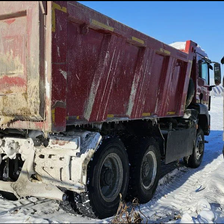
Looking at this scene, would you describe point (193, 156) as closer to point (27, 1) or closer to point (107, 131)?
point (107, 131)

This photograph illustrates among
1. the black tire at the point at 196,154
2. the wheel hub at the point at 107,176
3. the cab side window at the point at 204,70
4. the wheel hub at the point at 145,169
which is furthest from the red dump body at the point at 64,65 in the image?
the black tire at the point at 196,154

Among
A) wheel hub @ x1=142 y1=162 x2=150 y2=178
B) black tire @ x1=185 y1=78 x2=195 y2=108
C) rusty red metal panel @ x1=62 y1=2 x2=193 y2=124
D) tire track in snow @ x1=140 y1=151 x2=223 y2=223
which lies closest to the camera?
rusty red metal panel @ x1=62 y1=2 x2=193 y2=124

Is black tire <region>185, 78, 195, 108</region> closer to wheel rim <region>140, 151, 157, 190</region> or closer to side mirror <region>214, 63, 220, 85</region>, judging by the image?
side mirror <region>214, 63, 220, 85</region>

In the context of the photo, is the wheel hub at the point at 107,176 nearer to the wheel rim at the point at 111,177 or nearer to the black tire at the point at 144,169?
the wheel rim at the point at 111,177

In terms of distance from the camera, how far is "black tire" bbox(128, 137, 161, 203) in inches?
181

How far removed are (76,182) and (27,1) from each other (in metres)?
2.16

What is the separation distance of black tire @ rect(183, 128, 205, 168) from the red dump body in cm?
359

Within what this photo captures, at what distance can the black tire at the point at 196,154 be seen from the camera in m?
7.41

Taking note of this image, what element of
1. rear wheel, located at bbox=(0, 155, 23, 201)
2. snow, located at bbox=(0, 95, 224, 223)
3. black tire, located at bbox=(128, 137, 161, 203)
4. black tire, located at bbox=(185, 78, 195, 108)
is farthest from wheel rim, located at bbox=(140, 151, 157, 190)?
black tire, located at bbox=(185, 78, 195, 108)

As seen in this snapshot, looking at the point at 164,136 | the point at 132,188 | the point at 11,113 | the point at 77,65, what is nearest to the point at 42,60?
the point at 77,65

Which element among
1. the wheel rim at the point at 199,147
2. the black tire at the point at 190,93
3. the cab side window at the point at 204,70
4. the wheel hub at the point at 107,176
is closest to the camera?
the wheel hub at the point at 107,176

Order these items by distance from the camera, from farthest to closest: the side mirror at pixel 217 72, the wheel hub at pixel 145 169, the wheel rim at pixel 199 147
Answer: the wheel rim at pixel 199 147 < the side mirror at pixel 217 72 < the wheel hub at pixel 145 169

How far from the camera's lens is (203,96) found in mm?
7684

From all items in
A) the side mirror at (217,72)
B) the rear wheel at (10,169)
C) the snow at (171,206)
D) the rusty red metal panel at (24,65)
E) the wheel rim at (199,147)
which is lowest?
the snow at (171,206)
